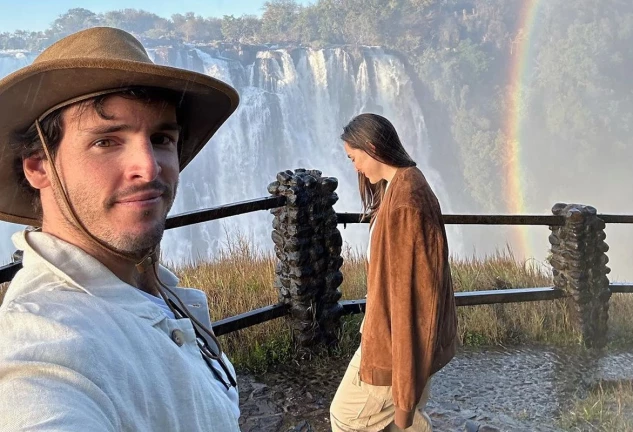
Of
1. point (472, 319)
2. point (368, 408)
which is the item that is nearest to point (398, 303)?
point (368, 408)

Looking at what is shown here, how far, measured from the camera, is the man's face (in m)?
0.94

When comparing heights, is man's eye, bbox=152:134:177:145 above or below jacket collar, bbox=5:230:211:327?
above

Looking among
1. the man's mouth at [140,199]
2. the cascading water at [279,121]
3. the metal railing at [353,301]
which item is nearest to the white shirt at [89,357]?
the man's mouth at [140,199]

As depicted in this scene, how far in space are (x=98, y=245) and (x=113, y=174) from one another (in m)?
0.12

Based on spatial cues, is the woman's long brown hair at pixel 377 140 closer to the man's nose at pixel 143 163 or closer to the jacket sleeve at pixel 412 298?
the jacket sleeve at pixel 412 298

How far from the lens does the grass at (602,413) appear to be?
Answer: 9.76ft

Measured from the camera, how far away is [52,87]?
0.95 meters

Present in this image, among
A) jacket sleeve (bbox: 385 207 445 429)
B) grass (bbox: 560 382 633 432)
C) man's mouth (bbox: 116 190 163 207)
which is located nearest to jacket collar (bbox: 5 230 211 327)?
man's mouth (bbox: 116 190 163 207)

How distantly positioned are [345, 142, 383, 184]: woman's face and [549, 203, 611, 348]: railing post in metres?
2.59

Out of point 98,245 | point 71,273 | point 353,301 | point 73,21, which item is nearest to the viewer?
point 71,273

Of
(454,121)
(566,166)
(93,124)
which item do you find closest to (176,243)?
(454,121)

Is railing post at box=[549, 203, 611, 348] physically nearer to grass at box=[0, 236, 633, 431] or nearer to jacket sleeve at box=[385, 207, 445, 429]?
grass at box=[0, 236, 633, 431]

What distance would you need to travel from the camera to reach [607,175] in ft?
134

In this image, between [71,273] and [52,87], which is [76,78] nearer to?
[52,87]
